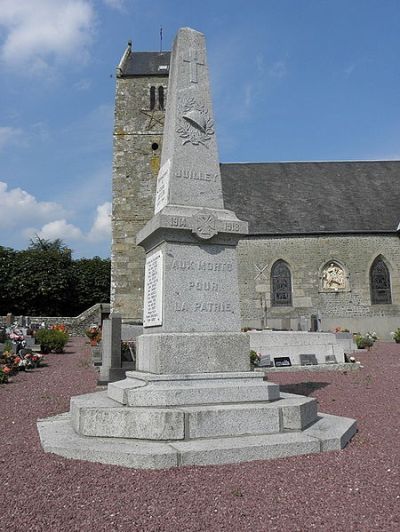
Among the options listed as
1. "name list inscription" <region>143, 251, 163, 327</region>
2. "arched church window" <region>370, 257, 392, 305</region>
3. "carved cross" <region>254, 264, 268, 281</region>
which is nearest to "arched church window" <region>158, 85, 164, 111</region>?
"carved cross" <region>254, 264, 268, 281</region>

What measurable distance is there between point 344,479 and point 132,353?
6.75 metres

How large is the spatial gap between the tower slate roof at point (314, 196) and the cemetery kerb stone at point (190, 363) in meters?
16.4

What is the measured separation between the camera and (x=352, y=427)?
4590mm

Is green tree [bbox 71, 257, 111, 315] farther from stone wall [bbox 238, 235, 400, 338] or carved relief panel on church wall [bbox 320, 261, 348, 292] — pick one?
carved relief panel on church wall [bbox 320, 261, 348, 292]

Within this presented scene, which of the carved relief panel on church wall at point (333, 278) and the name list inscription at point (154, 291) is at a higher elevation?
the carved relief panel on church wall at point (333, 278)

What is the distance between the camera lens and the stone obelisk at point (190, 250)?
4.73 meters

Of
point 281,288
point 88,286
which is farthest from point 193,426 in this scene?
point 88,286

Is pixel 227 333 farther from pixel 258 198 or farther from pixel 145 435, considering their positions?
pixel 258 198

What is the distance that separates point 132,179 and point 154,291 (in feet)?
60.4

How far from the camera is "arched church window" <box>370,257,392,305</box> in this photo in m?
Result: 21.8

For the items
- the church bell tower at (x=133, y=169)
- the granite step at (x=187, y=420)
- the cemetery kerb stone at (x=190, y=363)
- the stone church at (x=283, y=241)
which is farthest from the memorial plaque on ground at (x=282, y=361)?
the church bell tower at (x=133, y=169)

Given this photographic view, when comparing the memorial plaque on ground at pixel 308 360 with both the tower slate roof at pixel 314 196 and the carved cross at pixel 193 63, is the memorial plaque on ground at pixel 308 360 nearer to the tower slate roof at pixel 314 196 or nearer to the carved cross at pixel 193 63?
the carved cross at pixel 193 63

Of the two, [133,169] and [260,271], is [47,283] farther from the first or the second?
[260,271]

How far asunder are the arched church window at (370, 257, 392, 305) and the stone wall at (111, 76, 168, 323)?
11099 mm
